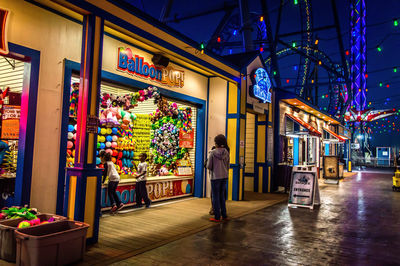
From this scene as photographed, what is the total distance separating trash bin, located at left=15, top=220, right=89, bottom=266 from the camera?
3.37 m

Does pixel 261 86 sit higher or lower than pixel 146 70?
higher

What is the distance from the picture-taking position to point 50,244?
3.46m

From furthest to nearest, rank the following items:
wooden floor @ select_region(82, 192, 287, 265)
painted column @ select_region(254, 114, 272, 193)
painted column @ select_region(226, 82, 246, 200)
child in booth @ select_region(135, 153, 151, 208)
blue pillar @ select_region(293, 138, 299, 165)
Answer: blue pillar @ select_region(293, 138, 299, 165) < painted column @ select_region(254, 114, 272, 193) < painted column @ select_region(226, 82, 246, 200) < child in booth @ select_region(135, 153, 151, 208) < wooden floor @ select_region(82, 192, 287, 265)

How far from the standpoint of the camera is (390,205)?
8898 millimetres

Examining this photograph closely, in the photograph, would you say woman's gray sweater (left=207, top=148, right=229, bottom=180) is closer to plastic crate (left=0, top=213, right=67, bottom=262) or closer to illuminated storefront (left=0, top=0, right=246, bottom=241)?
illuminated storefront (left=0, top=0, right=246, bottom=241)

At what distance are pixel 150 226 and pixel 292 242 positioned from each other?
2567mm

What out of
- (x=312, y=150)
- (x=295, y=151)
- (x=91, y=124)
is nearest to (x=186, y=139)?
(x=91, y=124)

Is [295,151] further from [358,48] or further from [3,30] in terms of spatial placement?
[358,48]

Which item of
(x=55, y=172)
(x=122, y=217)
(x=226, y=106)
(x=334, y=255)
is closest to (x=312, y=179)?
(x=226, y=106)

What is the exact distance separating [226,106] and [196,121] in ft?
3.43

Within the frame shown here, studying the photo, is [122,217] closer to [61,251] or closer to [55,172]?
[55,172]

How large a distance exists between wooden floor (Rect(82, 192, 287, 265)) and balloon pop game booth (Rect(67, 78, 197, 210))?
61 cm

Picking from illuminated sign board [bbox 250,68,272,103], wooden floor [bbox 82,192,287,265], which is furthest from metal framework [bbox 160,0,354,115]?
wooden floor [bbox 82,192,287,265]

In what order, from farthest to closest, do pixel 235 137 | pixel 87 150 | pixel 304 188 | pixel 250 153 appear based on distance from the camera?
pixel 250 153 → pixel 235 137 → pixel 304 188 → pixel 87 150
